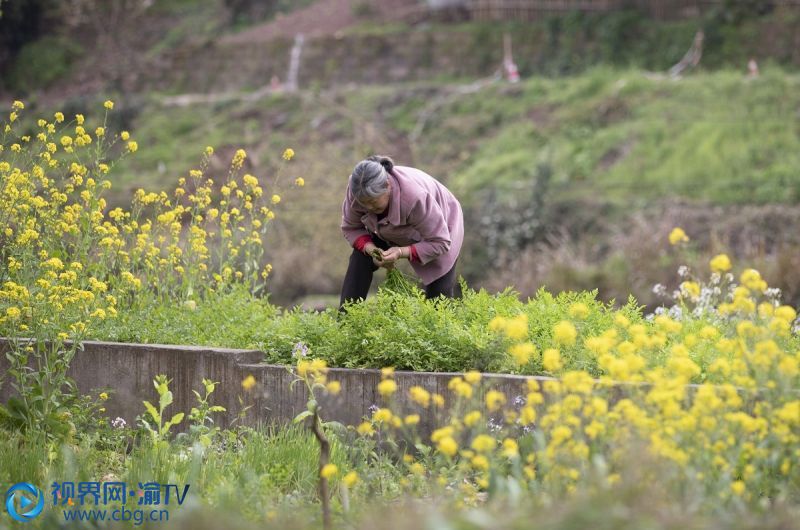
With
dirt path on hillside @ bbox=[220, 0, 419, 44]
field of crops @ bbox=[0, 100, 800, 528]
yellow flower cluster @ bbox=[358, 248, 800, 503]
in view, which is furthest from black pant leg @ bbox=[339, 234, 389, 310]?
dirt path on hillside @ bbox=[220, 0, 419, 44]

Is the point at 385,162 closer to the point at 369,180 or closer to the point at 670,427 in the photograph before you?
the point at 369,180

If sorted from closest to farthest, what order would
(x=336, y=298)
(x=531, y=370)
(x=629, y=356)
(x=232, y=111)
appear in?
(x=629, y=356)
(x=531, y=370)
(x=336, y=298)
(x=232, y=111)

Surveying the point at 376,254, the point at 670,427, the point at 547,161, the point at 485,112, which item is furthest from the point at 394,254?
the point at 485,112

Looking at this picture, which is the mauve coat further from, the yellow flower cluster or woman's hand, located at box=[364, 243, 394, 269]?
the yellow flower cluster

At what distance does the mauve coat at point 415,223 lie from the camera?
6293 mm

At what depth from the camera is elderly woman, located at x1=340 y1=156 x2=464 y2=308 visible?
6.15m

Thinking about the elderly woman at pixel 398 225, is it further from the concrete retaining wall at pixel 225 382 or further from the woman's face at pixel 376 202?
the concrete retaining wall at pixel 225 382

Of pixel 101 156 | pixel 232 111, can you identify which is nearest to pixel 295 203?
pixel 232 111

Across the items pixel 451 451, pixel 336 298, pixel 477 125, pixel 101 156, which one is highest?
pixel 101 156

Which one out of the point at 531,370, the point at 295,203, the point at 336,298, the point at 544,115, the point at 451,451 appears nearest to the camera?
the point at 451,451

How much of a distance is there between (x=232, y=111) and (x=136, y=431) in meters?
23.2

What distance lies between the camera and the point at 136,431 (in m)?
5.57

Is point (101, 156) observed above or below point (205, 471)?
above

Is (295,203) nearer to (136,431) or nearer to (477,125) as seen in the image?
(477,125)
